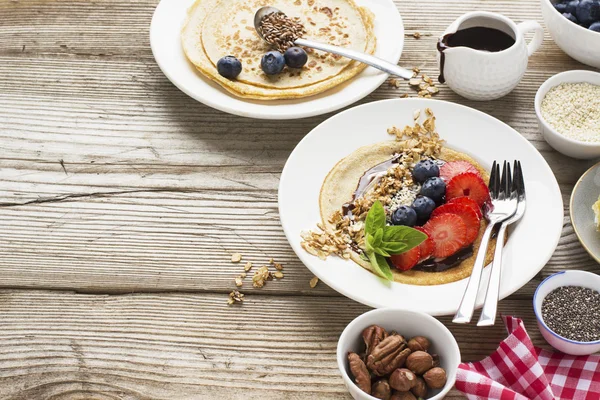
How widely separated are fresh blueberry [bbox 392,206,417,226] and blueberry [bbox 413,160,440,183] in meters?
0.12

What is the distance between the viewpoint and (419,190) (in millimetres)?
1702

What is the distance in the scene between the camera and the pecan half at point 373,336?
4.44 feet

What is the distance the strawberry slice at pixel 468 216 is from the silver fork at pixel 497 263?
5cm

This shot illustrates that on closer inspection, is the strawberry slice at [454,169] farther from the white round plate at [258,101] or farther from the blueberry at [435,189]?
the white round plate at [258,101]

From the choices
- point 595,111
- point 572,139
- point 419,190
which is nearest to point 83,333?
point 419,190

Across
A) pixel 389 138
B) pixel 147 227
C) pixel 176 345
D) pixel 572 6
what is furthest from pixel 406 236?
pixel 572 6

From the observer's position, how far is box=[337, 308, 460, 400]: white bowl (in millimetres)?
1338

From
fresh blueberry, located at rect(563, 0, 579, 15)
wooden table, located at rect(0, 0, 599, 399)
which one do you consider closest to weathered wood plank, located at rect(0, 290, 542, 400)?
wooden table, located at rect(0, 0, 599, 399)

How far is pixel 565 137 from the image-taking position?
5.89ft

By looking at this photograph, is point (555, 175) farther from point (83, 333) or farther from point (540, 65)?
point (83, 333)

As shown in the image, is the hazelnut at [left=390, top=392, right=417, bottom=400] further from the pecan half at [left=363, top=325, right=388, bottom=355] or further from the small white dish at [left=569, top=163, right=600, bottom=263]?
the small white dish at [left=569, top=163, right=600, bottom=263]

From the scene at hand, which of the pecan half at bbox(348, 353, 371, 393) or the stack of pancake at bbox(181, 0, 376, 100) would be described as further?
the stack of pancake at bbox(181, 0, 376, 100)

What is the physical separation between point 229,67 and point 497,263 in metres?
0.92

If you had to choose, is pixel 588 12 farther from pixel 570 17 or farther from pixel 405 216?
pixel 405 216
